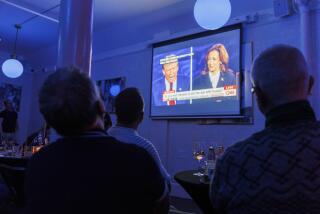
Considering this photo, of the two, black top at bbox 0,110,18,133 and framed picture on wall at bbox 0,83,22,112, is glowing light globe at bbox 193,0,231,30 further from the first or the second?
framed picture on wall at bbox 0,83,22,112

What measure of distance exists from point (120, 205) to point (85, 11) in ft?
5.88

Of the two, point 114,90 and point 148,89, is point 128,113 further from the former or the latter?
point 114,90

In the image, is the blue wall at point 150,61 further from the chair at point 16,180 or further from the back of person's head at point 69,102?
the back of person's head at point 69,102

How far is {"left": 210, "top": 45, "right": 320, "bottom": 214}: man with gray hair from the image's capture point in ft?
2.72

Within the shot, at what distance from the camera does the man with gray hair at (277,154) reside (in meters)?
0.83

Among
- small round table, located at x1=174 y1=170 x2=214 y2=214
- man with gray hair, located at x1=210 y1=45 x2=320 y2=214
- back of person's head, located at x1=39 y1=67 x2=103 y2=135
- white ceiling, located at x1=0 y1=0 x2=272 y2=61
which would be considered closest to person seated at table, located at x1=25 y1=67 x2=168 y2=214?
back of person's head, located at x1=39 y1=67 x2=103 y2=135

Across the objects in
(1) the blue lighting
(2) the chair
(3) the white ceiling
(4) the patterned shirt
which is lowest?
(2) the chair

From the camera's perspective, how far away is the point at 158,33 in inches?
206

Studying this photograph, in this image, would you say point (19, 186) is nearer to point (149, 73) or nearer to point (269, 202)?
point (269, 202)

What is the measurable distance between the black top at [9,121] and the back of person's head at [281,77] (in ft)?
20.4

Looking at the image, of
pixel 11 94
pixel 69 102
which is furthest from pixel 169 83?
pixel 11 94

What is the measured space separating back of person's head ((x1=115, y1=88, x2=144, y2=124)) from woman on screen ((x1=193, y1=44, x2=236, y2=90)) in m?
2.49

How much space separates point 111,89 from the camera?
19.6 ft

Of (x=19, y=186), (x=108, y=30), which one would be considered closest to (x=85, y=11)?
(x=19, y=186)
